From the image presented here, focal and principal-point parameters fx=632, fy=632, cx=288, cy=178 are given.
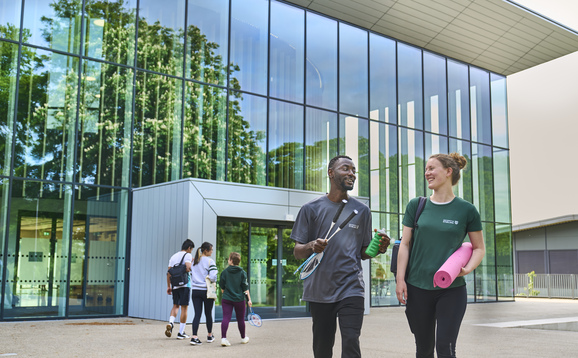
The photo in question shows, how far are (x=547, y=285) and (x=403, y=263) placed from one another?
33685 millimetres

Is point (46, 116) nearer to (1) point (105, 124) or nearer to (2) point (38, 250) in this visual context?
(1) point (105, 124)

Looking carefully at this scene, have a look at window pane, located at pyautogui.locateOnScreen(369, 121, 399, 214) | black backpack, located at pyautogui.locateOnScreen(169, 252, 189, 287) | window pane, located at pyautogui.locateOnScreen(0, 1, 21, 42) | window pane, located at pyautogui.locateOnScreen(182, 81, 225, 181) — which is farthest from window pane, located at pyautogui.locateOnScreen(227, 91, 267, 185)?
black backpack, located at pyautogui.locateOnScreen(169, 252, 189, 287)

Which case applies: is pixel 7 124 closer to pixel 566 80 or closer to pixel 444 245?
pixel 444 245

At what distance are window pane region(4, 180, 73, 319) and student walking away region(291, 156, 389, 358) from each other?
12.4 m

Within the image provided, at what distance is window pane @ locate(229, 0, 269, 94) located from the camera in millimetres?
20703

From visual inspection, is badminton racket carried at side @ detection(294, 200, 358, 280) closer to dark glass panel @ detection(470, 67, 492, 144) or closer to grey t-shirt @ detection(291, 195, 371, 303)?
grey t-shirt @ detection(291, 195, 371, 303)

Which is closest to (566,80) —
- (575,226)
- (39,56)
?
(575,226)

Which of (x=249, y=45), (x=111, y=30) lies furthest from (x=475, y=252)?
(x=249, y=45)

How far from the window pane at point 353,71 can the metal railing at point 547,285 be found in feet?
57.0

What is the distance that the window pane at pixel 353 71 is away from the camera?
2391cm

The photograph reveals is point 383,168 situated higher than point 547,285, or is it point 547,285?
point 383,168

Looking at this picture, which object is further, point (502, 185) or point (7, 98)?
point (502, 185)

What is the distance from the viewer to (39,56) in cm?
1672

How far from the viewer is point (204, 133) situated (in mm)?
19531
